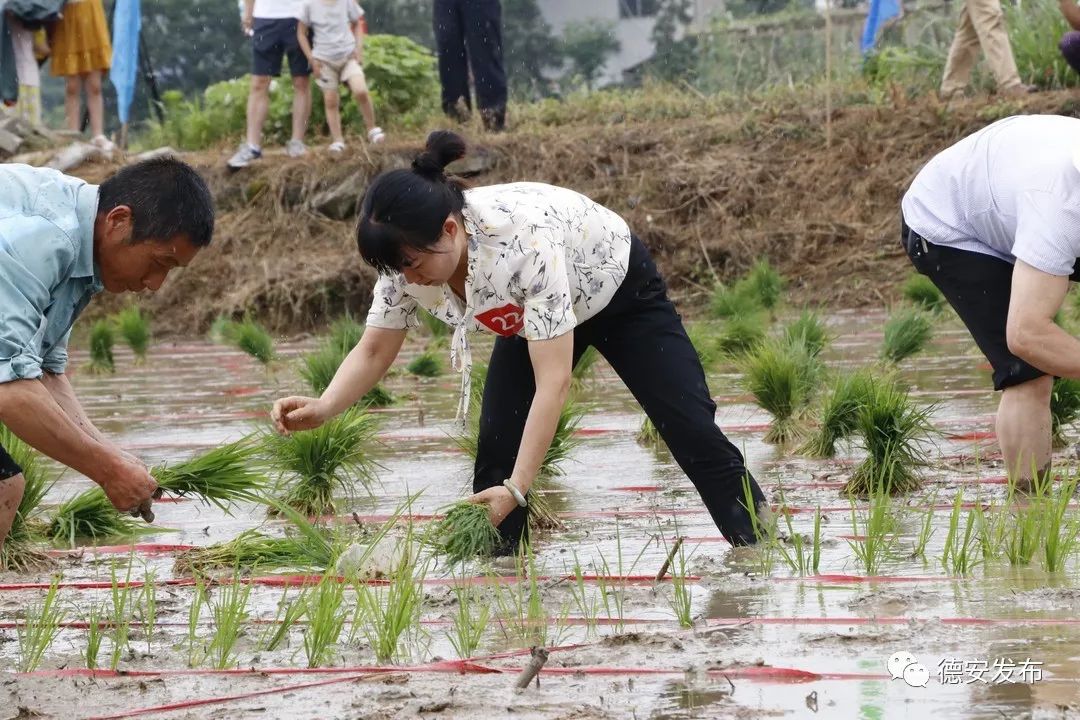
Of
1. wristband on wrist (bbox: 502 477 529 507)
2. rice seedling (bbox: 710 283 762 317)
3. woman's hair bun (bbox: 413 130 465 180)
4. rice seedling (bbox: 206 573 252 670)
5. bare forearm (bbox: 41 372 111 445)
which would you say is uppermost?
woman's hair bun (bbox: 413 130 465 180)

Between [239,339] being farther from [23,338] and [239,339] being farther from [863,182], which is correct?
[23,338]

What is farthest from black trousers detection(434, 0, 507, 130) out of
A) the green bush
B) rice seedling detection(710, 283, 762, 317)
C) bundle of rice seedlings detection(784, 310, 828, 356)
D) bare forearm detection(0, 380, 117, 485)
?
bare forearm detection(0, 380, 117, 485)

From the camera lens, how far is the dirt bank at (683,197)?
10680mm

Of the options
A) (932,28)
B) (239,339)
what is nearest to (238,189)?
(239,339)

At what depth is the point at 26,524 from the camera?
407 cm

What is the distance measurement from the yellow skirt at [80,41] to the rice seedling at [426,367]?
5189 mm

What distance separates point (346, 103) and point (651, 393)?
10143 mm

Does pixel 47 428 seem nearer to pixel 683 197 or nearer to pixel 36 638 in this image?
pixel 36 638

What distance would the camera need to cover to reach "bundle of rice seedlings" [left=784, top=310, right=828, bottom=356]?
6.50m

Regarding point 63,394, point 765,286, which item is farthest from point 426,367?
point 63,394

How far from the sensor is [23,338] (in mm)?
2803

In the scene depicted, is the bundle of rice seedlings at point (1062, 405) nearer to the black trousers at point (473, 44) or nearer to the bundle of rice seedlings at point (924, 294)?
the bundle of rice seedlings at point (924, 294)

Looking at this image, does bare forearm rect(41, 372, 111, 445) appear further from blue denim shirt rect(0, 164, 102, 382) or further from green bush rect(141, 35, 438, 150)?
green bush rect(141, 35, 438, 150)

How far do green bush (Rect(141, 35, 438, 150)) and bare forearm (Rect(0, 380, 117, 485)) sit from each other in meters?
10.5
